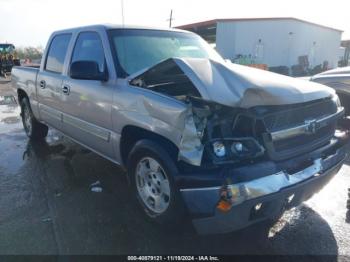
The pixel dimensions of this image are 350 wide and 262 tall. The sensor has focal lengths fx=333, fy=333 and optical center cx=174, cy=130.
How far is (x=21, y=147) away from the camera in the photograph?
19.7 feet

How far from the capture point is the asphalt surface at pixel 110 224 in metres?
2.99

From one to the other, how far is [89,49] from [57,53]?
43.5 inches

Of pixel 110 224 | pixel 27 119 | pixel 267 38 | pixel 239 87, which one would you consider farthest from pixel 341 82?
pixel 267 38

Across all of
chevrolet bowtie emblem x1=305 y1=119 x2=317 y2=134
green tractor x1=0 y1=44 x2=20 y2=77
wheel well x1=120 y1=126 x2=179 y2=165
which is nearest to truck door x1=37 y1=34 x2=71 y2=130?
wheel well x1=120 y1=126 x2=179 y2=165

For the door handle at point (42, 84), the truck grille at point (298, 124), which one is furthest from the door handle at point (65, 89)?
the truck grille at point (298, 124)

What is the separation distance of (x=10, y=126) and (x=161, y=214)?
6.13 meters

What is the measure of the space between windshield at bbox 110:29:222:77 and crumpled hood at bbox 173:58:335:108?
838 mm

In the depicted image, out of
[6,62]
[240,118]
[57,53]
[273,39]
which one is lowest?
[6,62]

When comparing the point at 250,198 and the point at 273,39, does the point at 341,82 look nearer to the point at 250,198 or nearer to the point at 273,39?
the point at 250,198

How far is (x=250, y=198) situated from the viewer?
242cm

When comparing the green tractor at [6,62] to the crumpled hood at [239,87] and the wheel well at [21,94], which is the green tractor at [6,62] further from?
the crumpled hood at [239,87]

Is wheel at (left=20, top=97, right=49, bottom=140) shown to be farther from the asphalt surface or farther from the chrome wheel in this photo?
the asphalt surface

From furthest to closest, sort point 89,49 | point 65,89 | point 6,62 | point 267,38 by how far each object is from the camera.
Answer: point 267,38 → point 6,62 → point 65,89 → point 89,49

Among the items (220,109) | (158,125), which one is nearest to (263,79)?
(220,109)
